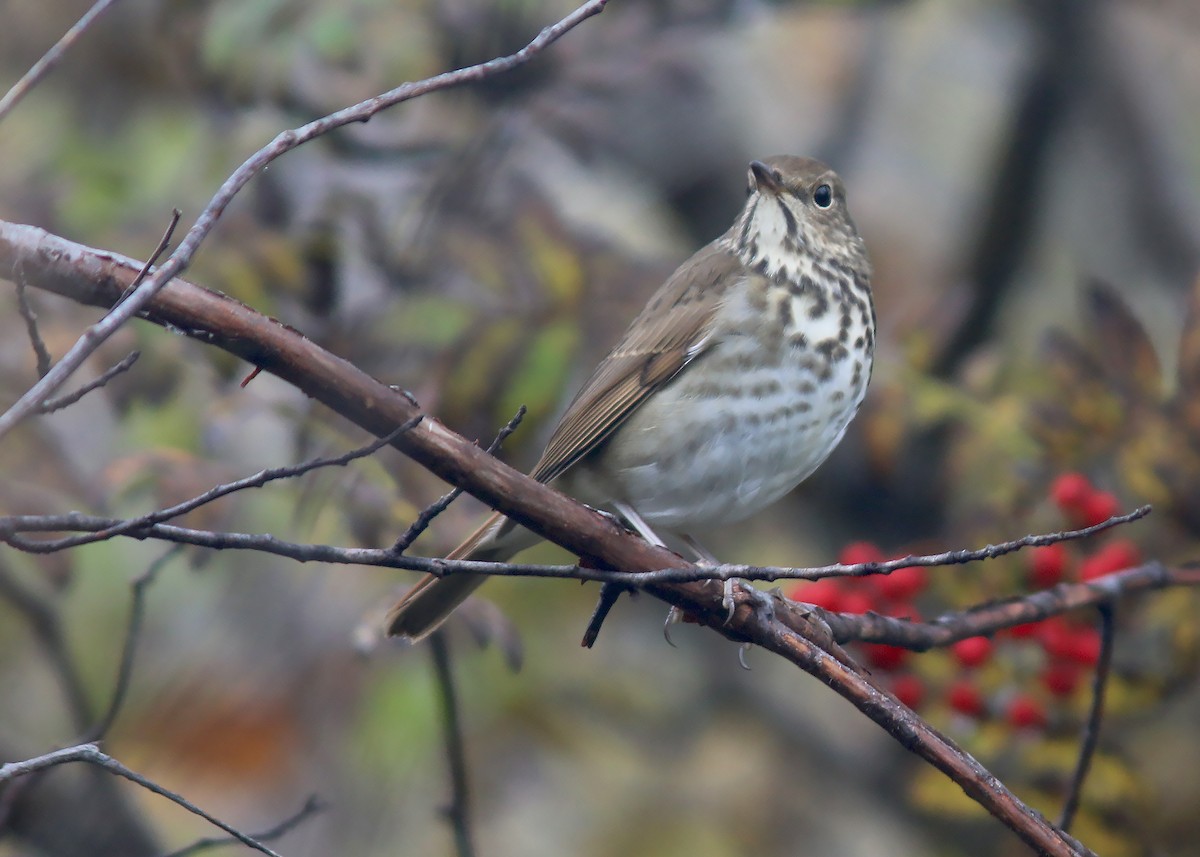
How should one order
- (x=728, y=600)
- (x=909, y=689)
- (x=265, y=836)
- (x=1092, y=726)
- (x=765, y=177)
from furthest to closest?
(x=765, y=177), (x=909, y=689), (x=1092, y=726), (x=265, y=836), (x=728, y=600)

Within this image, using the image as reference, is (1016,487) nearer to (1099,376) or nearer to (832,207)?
(1099,376)

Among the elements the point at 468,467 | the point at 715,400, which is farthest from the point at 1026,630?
the point at 468,467

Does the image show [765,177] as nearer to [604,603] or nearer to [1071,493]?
[1071,493]

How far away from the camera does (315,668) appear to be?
199 inches

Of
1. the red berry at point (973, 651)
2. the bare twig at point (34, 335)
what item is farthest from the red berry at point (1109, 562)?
the bare twig at point (34, 335)

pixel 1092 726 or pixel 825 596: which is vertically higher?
pixel 825 596

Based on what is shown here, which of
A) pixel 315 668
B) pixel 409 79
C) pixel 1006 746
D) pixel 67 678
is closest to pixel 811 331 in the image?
pixel 1006 746

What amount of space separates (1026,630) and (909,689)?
27 cm

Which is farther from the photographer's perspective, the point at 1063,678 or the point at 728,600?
the point at 1063,678

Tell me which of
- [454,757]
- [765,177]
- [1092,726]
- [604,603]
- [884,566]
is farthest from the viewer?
[765,177]

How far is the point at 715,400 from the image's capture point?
2770 mm

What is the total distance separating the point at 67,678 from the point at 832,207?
217 centimetres

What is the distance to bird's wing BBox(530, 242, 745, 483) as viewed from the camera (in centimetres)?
285

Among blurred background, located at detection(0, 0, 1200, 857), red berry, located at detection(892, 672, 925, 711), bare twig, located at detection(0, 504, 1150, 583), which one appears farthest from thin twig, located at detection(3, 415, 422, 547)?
red berry, located at detection(892, 672, 925, 711)
